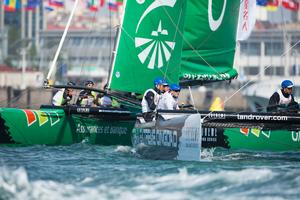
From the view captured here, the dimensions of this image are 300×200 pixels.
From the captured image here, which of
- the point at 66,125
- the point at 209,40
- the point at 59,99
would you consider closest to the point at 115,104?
the point at 59,99

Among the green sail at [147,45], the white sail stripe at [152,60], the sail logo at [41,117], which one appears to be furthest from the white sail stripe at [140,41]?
the sail logo at [41,117]

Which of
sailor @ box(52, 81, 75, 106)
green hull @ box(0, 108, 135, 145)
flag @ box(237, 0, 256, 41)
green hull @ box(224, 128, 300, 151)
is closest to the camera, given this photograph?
green hull @ box(0, 108, 135, 145)

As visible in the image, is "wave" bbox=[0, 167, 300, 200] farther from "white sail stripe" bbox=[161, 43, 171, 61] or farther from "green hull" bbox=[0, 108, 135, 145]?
"white sail stripe" bbox=[161, 43, 171, 61]

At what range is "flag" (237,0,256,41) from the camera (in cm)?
2277

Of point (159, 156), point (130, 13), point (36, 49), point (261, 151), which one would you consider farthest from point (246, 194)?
point (36, 49)

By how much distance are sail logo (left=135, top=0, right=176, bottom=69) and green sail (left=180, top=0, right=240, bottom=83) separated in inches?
50.4

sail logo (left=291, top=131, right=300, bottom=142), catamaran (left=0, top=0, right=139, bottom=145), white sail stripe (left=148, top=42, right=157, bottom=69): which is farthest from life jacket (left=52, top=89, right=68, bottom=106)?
sail logo (left=291, top=131, right=300, bottom=142)

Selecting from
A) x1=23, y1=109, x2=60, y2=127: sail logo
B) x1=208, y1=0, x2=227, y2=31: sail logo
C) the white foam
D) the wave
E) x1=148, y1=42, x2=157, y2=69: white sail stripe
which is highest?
x1=208, y1=0, x2=227, y2=31: sail logo

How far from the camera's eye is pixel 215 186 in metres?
12.5

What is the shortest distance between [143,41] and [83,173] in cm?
704

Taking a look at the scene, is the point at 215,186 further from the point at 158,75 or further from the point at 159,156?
the point at 158,75

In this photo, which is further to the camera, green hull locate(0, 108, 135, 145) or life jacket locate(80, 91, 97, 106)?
life jacket locate(80, 91, 97, 106)

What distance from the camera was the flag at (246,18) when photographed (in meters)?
22.8

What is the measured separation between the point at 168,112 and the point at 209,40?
6.34 metres
